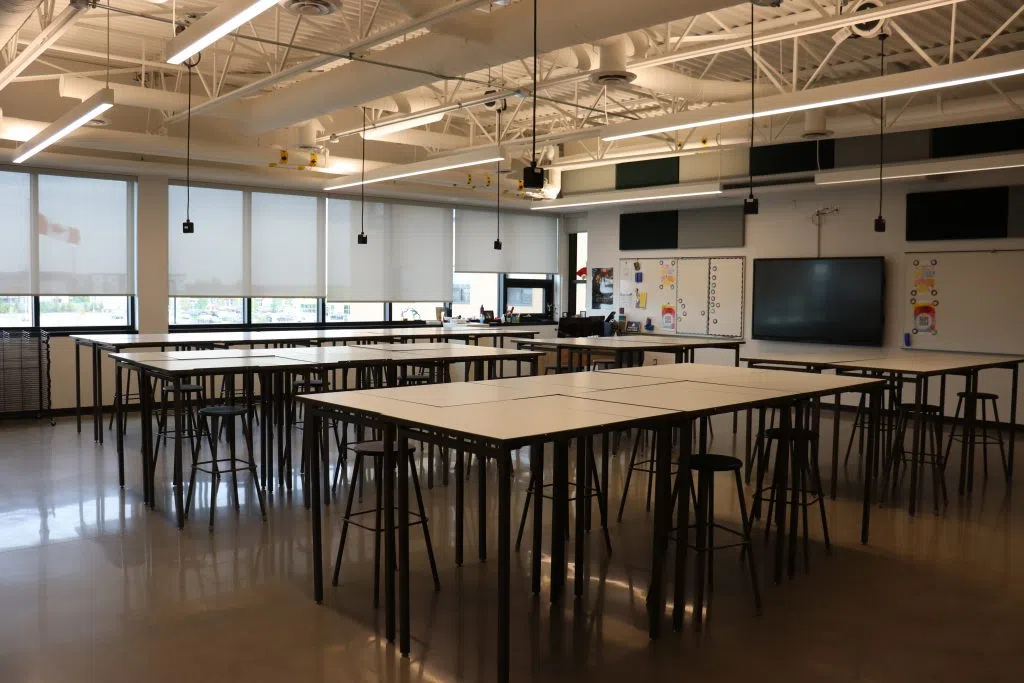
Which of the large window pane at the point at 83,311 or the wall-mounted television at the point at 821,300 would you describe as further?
the wall-mounted television at the point at 821,300

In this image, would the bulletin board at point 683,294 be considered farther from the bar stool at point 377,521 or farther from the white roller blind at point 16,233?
the white roller blind at point 16,233

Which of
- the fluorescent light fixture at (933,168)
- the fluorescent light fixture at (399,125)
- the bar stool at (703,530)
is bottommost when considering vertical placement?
the bar stool at (703,530)

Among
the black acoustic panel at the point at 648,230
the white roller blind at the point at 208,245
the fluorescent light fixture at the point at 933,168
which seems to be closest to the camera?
the fluorescent light fixture at the point at 933,168

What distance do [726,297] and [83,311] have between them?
8.21 m

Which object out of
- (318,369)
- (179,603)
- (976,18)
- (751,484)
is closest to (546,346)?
(751,484)

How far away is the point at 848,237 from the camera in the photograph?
386 inches

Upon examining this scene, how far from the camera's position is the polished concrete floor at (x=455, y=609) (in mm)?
3061

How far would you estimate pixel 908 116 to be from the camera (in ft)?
26.0

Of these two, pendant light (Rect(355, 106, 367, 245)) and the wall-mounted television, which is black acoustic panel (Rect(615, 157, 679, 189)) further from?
pendant light (Rect(355, 106, 367, 245))

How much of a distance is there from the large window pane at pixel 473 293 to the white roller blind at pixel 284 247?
248 centimetres

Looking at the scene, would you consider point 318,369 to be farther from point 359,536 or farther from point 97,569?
point 97,569

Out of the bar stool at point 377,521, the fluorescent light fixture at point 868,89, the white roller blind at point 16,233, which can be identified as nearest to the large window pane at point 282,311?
the white roller blind at point 16,233

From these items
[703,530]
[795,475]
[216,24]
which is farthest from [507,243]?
[703,530]

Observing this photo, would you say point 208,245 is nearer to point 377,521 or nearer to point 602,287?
point 602,287
